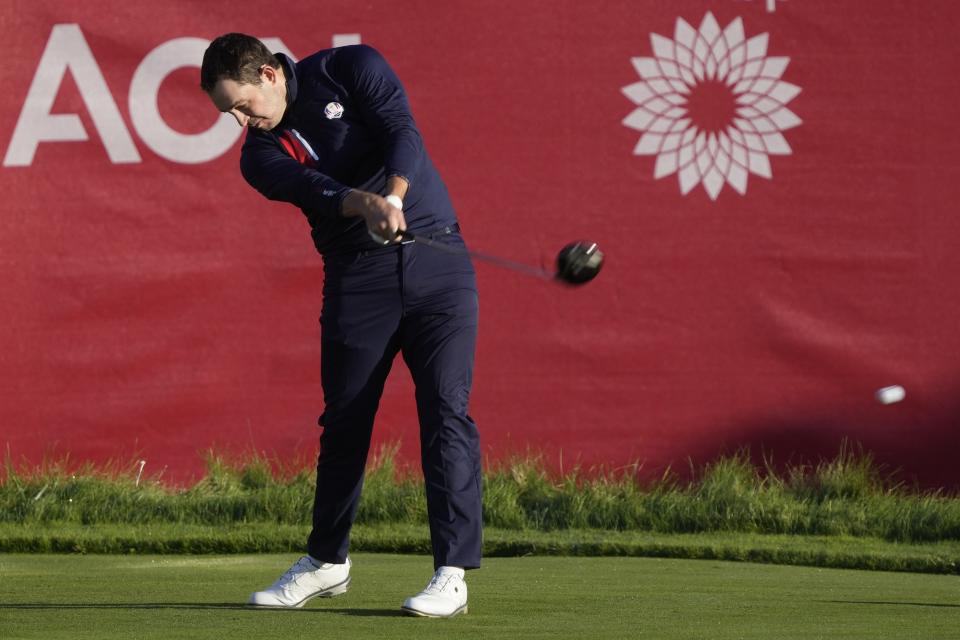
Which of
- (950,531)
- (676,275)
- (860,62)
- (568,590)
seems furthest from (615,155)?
(568,590)

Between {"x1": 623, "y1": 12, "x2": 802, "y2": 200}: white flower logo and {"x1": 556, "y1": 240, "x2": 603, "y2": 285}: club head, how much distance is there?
9.14 feet

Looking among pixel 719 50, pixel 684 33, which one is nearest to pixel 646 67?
pixel 684 33

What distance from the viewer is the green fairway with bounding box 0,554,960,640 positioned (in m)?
3.69

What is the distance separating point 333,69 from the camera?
4.15 metres

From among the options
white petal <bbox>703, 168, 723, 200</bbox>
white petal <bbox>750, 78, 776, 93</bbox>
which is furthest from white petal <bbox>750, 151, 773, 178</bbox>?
white petal <bbox>750, 78, 776, 93</bbox>

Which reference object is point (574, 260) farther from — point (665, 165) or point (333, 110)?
point (665, 165)

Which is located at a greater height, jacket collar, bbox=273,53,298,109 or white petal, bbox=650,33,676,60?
white petal, bbox=650,33,676,60

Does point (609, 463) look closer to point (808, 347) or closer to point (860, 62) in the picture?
point (808, 347)

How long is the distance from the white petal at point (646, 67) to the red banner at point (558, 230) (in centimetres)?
2

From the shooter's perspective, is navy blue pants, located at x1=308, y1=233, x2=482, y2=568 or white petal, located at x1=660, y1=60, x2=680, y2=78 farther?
white petal, located at x1=660, y1=60, x2=680, y2=78

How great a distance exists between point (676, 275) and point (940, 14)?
5.11 feet

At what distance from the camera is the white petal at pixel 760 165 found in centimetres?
673

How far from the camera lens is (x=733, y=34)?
6.75 meters

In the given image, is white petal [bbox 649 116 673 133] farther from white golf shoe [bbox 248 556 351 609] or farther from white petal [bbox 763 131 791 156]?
white golf shoe [bbox 248 556 351 609]
